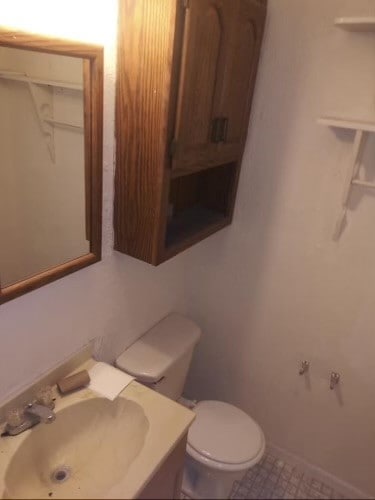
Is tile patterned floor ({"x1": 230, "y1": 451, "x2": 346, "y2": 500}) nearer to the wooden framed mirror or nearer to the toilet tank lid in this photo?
the toilet tank lid

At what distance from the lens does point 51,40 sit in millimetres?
833

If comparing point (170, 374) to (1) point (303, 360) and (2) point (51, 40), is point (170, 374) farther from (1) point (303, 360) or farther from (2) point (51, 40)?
(2) point (51, 40)

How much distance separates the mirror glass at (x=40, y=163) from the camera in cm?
85

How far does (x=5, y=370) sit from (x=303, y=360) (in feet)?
3.98

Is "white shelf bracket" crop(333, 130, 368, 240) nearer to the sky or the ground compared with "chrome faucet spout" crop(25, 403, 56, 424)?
nearer to the sky

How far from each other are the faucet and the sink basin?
0.02 metres

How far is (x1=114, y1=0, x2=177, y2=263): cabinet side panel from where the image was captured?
926mm

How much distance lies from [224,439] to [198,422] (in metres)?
0.12

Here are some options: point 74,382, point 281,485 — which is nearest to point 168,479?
point 74,382

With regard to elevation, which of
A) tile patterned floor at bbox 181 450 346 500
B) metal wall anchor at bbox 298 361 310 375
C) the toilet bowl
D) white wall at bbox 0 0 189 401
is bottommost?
tile patterned floor at bbox 181 450 346 500

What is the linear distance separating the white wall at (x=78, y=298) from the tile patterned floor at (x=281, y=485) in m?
0.93

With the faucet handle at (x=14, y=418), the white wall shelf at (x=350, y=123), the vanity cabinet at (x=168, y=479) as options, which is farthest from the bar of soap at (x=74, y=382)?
the white wall shelf at (x=350, y=123)

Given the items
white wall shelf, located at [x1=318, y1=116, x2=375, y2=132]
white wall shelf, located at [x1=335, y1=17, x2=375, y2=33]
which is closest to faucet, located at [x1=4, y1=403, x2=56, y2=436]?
white wall shelf, located at [x1=318, y1=116, x2=375, y2=132]

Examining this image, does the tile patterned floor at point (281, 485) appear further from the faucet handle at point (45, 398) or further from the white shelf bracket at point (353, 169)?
the white shelf bracket at point (353, 169)
